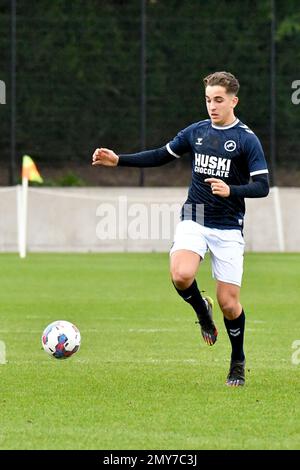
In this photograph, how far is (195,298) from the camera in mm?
9945

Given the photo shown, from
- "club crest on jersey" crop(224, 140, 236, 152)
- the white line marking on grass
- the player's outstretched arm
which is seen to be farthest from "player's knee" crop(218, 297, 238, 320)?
the white line marking on grass

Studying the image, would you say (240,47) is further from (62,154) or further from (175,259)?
(175,259)

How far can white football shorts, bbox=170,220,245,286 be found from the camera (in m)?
9.59

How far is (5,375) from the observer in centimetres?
1008

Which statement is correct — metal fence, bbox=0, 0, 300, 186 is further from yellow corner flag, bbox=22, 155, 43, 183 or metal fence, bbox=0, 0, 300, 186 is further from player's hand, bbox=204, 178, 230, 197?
player's hand, bbox=204, 178, 230, 197

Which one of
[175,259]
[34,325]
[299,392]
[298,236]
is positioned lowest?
[298,236]

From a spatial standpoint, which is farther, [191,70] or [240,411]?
[191,70]

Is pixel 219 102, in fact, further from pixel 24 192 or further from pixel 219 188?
pixel 24 192

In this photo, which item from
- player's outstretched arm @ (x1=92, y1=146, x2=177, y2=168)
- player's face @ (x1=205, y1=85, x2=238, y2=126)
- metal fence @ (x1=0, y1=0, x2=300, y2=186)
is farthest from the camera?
metal fence @ (x1=0, y1=0, x2=300, y2=186)

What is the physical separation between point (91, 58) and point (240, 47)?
142 inches
